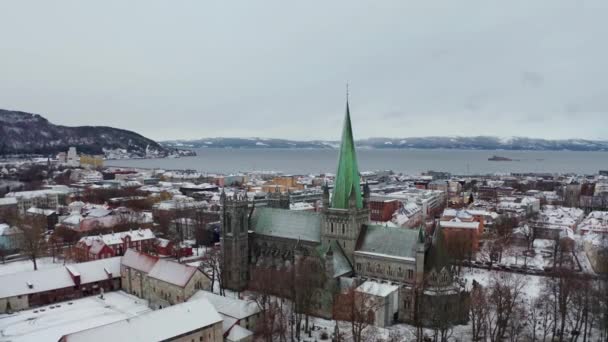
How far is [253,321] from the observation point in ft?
163

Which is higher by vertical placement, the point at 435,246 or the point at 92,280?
the point at 435,246

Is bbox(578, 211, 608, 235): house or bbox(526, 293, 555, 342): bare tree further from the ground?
bbox(578, 211, 608, 235): house

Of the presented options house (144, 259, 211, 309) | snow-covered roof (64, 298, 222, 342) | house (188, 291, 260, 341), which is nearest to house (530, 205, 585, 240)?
house (188, 291, 260, 341)

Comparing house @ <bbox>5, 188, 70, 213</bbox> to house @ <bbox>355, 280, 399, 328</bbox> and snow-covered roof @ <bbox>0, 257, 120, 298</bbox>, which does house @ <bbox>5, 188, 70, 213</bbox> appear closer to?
snow-covered roof @ <bbox>0, 257, 120, 298</bbox>

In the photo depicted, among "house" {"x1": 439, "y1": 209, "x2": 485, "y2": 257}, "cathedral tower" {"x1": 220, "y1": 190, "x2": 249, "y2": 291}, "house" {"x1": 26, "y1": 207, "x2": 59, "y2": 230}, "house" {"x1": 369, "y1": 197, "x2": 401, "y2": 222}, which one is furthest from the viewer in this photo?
"house" {"x1": 369, "y1": 197, "x2": 401, "y2": 222}

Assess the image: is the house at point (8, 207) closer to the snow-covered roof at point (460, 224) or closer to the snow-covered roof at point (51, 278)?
the snow-covered roof at point (51, 278)

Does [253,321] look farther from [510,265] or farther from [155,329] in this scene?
[510,265]

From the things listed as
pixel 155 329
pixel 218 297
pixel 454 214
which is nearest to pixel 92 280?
pixel 218 297

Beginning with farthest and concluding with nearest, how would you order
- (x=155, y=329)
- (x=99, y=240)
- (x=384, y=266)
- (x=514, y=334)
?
(x=99, y=240) → (x=384, y=266) → (x=514, y=334) → (x=155, y=329)

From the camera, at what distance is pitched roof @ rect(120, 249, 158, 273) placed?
6209cm

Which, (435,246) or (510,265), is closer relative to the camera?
(435,246)

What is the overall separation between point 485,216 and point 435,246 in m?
63.6

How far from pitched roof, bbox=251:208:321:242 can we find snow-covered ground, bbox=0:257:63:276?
36.4 metres

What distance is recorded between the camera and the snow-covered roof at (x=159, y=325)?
127ft
